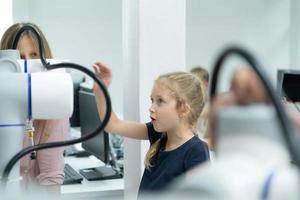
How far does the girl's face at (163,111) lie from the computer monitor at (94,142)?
0.40 meters

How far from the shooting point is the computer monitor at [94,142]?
71.6 inches

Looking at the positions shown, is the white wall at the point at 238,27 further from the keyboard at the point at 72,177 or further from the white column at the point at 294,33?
the keyboard at the point at 72,177

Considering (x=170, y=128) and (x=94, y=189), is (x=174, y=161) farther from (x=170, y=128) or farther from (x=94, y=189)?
(x=94, y=189)

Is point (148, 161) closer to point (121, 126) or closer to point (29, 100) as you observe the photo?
point (121, 126)

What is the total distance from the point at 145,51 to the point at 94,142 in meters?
0.60

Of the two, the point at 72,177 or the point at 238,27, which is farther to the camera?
the point at 238,27

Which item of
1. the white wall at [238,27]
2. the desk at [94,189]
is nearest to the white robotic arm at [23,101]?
the desk at [94,189]

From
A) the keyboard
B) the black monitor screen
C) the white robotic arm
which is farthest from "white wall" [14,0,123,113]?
the white robotic arm

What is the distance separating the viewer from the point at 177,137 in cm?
141

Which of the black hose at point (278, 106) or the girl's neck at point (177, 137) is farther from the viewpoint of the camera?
the girl's neck at point (177, 137)

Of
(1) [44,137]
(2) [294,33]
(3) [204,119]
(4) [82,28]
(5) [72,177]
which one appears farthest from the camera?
(2) [294,33]

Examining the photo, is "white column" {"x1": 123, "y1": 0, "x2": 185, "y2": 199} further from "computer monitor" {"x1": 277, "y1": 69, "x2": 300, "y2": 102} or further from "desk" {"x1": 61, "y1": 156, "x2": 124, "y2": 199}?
"computer monitor" {"x1": 277, "y1": 69, "x2": 300, "y2": 102}

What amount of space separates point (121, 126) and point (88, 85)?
0.76 metres

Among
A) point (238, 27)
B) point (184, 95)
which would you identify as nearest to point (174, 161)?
point (184, 95)
